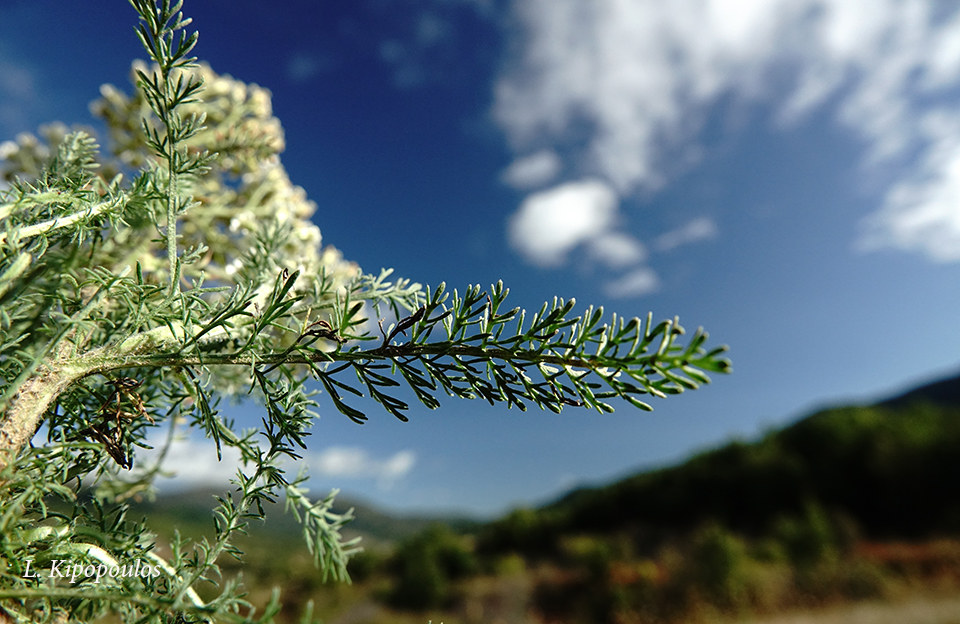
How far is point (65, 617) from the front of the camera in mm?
494

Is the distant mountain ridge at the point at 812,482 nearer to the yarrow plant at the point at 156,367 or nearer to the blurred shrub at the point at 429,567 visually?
the blurred shrub at the point at 429,567

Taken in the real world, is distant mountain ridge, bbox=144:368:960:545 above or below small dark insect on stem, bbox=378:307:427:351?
below

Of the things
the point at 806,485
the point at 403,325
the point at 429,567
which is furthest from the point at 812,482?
the point at 403,325

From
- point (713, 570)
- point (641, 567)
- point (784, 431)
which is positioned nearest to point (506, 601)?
point (641, 567)

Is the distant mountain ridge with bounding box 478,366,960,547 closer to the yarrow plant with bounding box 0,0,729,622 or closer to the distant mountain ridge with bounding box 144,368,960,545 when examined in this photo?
the distant mountain ridge with bounding box 144,368,960,545

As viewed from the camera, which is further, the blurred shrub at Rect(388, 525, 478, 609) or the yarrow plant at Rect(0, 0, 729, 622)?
the blurred shrub at Rect(388, 525, 478, 609)

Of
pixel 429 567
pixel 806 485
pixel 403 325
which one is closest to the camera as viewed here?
pixel 403 325

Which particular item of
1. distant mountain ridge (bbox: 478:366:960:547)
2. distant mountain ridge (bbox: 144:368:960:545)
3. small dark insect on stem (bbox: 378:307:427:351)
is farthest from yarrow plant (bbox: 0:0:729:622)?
distant mountain ridge (bbox: 478:366:960:547)

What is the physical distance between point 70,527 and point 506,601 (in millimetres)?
16098

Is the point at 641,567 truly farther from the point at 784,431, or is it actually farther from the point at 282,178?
the point at 282,178

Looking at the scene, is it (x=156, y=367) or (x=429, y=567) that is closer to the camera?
(x=156, y=367)

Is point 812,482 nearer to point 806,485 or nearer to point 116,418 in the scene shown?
point 806,485

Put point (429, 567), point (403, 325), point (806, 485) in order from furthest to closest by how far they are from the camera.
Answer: point (806, 485) < point (429, 567) < point (403, 325)

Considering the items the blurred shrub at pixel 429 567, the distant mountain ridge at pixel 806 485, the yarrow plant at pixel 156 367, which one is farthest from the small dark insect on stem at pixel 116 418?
the distant mountain ridge at pixel 806 485
